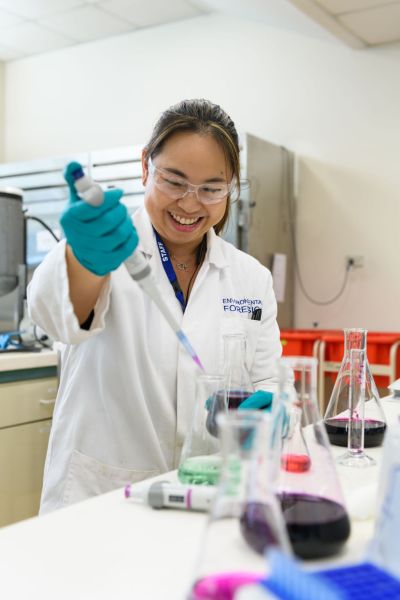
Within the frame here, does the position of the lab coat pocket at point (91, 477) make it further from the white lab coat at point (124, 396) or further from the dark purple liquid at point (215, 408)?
the dark purple liquid at point (215, 408)

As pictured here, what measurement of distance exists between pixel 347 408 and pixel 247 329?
13.5 inches

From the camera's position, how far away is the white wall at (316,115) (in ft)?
11.9

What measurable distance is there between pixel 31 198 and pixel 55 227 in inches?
10.8

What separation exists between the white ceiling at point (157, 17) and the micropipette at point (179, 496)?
2.63m

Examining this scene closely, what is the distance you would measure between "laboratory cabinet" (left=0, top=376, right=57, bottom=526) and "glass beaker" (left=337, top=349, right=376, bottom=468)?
1.60m

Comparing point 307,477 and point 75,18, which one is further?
point 75,18

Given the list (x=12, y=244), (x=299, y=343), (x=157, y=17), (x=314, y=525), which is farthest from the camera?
(x=157, y=17)


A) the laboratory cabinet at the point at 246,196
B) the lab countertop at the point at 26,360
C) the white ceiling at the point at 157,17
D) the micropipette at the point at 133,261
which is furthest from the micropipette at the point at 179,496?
the white ceiling at the point at 157,17

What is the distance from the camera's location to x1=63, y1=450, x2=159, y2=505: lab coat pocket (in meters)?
1.32

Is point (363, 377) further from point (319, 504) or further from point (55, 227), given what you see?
point (55, 227)

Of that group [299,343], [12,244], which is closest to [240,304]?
[12,244]

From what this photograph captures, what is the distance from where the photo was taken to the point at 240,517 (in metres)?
0.55

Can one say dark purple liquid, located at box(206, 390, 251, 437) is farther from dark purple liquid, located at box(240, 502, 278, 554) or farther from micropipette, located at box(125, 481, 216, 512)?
dark purple liquid, located at box(240, 502, 278, 554)

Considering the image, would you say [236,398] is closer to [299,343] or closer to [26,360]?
[26,360]
